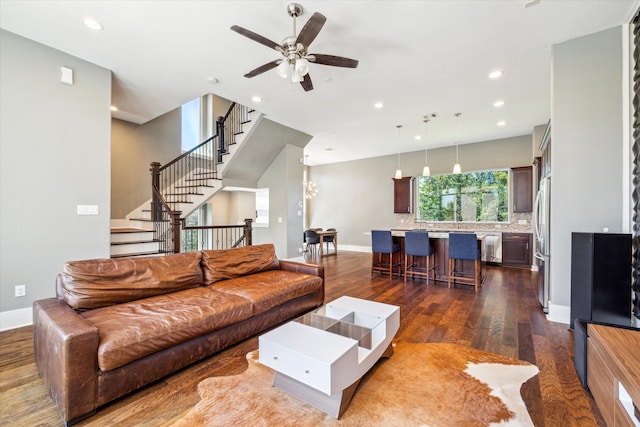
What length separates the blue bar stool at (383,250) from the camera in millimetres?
5422

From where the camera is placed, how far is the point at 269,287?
2.86m

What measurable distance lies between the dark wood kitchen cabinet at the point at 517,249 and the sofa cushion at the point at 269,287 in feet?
18.3

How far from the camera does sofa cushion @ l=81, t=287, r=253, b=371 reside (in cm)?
170

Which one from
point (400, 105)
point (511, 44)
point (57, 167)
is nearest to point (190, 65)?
point (57, 167)

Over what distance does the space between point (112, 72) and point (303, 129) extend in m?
3.67

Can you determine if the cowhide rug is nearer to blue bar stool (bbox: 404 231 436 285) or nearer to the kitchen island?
blue bar stool (bbox: 404 231 436 285)

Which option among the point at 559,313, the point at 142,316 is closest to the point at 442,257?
the point at 559,313

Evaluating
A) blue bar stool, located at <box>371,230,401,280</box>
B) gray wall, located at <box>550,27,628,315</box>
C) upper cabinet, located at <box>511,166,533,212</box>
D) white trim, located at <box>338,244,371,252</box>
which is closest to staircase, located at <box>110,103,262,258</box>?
blue bar stool, located at <box>371,230,401,280</box>

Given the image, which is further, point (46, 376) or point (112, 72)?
point (112, 72)

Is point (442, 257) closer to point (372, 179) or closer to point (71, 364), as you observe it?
point (372, 179)

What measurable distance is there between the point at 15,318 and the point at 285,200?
4.78 m

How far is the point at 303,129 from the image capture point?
643cm

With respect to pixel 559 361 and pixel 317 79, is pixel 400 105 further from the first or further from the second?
pixel 559 361

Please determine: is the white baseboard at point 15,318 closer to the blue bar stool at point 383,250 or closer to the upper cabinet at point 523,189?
the blue bar stool at point 383,250
